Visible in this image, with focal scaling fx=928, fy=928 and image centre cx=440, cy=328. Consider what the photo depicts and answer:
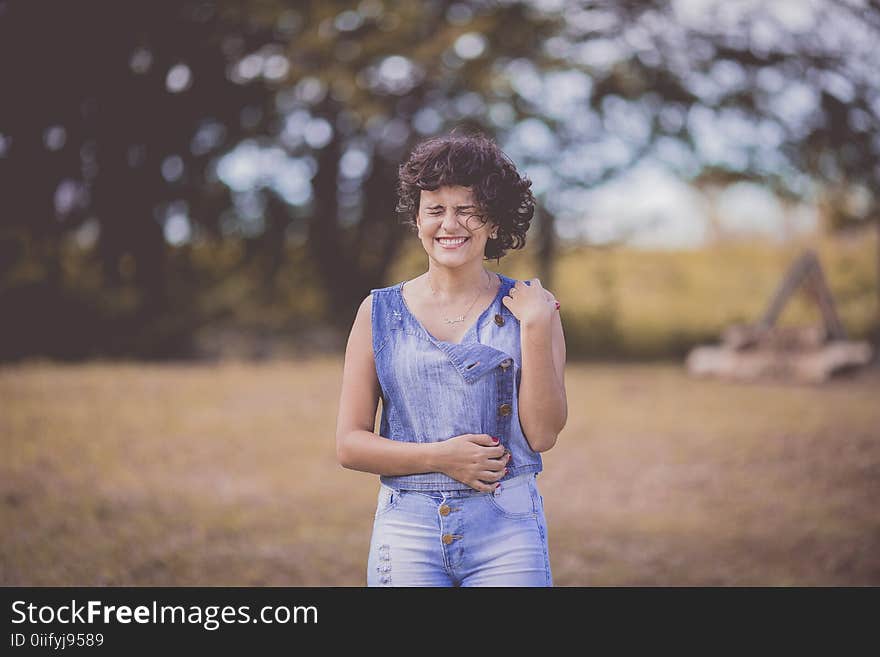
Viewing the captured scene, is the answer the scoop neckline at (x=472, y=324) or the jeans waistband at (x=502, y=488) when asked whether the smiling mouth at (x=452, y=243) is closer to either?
the scoop neckline at (x=472, y=324)

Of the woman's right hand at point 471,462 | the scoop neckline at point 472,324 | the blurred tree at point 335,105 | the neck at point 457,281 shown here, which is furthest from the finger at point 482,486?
the blurred tree at point 335,105

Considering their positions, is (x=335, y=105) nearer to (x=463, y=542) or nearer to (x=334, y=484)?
(x=334, y=484)

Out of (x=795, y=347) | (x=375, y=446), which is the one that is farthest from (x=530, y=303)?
(x=795, y=347)

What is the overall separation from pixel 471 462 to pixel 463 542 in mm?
142

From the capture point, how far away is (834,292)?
10.9 meters

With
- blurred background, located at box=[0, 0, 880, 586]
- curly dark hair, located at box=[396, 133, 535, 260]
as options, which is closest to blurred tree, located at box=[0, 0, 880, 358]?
blurred background, located at box=[0, 0, 880, 586]

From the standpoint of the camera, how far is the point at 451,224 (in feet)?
5.62

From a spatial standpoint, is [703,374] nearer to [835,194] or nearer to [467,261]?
[835,194]

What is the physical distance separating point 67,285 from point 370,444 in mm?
9769

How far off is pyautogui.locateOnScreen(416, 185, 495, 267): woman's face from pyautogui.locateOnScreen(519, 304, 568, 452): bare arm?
18 centimetres

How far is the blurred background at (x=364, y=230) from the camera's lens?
24.6 ft

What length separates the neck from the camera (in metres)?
1.77

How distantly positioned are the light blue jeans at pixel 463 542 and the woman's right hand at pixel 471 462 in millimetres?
35

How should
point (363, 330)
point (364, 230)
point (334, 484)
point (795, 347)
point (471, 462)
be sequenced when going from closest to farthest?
1. point (471, 462)
2. point (363, 330)
3. point (334, 484)
4. point (795, 347)
5. point (364, 230)
